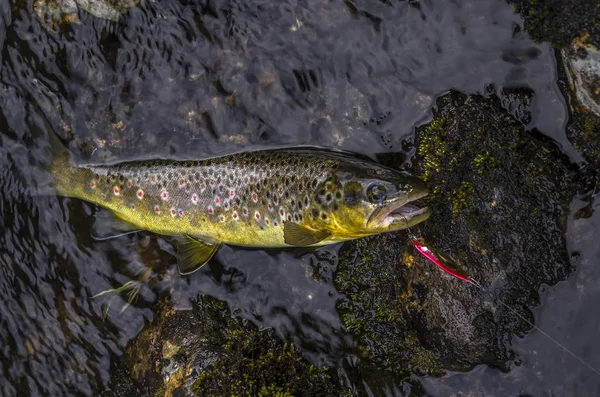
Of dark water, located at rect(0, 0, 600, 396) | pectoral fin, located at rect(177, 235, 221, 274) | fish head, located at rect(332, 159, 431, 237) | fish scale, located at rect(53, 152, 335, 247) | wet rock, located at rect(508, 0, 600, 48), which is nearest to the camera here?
wet rock, located at rect(508, 0, 600, 48)

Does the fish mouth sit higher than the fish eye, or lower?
lower

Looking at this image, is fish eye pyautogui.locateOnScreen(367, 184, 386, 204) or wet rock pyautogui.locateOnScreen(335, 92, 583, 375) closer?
fish eye pyautogui.locateOnScreen(367, 184, 386, 204)

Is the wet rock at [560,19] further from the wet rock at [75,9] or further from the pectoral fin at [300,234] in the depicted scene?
the wet rock at [75,9]

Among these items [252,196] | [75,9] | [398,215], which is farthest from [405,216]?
[75,9]

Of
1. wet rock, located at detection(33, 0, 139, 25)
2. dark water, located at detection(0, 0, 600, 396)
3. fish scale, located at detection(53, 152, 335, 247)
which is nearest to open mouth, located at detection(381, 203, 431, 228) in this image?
fish scale, located at detection(53, 152, 335, 247)

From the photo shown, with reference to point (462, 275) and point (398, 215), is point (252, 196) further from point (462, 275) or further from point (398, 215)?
point (462, 275)

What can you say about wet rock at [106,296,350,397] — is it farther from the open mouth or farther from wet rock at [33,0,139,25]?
wet rock at [33,0,139,25]

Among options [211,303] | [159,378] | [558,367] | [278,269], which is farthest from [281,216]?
[558,367]

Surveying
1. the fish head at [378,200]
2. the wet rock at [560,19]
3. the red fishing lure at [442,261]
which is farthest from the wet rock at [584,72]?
the red fishing lure at [442,261]
